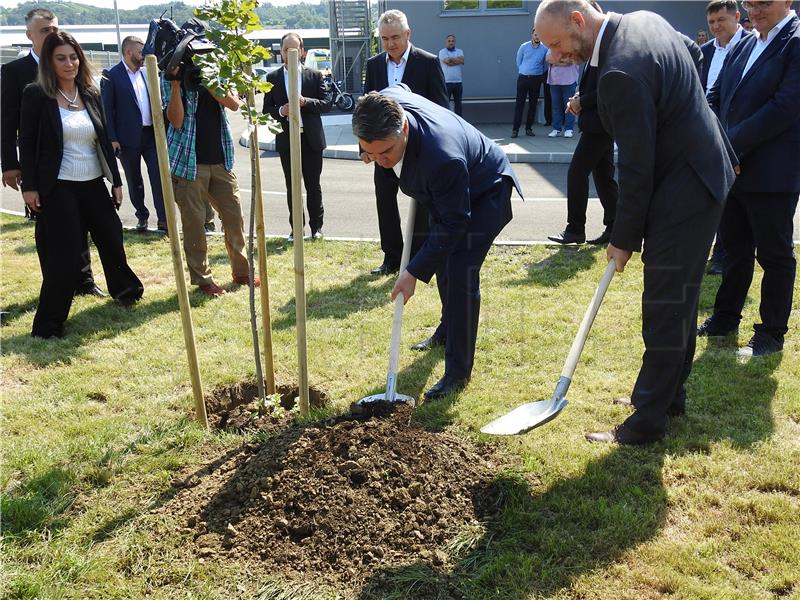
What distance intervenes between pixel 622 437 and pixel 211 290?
3846 mm

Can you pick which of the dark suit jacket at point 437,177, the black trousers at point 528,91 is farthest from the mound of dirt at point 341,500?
the black trousers at point 528,91

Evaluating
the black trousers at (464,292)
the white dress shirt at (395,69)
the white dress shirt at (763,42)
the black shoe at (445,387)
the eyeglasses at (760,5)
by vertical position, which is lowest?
the black shoe at (445,387)

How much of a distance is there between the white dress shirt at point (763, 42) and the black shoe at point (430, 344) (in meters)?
2.66

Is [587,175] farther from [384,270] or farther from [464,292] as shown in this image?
[464,292]

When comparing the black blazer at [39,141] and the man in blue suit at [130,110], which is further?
the man in blue suit at [130,110]

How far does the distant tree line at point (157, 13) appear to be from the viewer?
5.49 meters

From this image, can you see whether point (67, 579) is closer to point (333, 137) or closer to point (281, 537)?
point (281, 537)

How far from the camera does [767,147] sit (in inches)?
170

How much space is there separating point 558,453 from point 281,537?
1.46 m

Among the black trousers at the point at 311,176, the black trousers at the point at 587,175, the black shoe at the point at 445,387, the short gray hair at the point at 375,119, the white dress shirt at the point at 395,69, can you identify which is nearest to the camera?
the short gray hair at the point at 375,119

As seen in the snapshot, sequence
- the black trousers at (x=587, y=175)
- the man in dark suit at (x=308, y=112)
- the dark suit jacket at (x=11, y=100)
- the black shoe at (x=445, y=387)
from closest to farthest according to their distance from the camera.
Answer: the black shoe at (x=445, y=387), the dark suit jacket at (x=11, y=100), the black trousers at (x=587, y=175), the man in dark suit at (x=308, y=112)

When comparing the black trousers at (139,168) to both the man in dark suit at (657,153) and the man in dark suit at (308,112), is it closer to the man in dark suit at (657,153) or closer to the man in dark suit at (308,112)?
the man in dark suit at (308,112)

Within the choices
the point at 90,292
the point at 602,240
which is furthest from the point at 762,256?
the point at 90,292

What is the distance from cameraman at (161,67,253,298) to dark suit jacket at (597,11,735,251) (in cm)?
335
